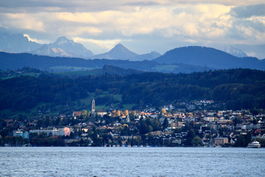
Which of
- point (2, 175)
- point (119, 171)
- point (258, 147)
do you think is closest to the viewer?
point (2, 175)

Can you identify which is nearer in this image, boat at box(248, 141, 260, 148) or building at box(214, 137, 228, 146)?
boat at box(248, 141, 260, 148)

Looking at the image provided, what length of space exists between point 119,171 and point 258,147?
94.5 meters

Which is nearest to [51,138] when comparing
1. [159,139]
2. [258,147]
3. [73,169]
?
[159,139]

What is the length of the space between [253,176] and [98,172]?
19053mm

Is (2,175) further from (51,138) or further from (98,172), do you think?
(51,138)

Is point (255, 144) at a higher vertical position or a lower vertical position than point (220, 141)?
lower

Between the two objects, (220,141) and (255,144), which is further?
(220,141)

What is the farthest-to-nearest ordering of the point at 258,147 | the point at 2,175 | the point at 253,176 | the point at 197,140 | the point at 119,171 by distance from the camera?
the point at 197,140 < the point at 258,147 < the point at 119,171 < the point at 253,176 < the point at 2,175

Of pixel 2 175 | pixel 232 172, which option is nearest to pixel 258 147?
pixel 232 172

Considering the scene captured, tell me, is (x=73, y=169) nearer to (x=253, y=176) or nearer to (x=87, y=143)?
(x=253, y=176)

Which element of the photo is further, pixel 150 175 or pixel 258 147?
pixel 258 147

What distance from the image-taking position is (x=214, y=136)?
19725 centimetres

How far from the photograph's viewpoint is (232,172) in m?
91.4

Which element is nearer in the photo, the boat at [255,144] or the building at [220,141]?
the boat at [255,144]
